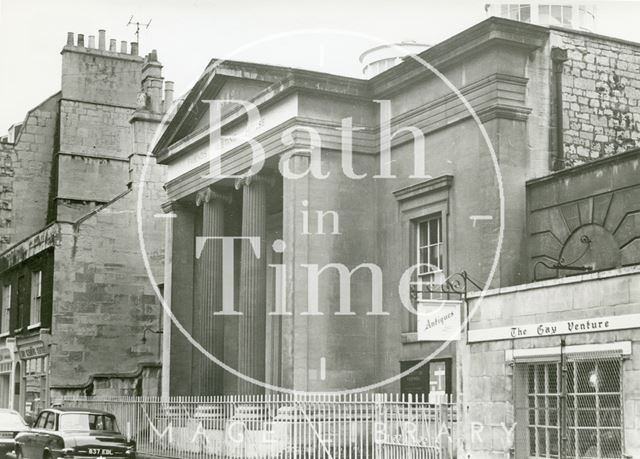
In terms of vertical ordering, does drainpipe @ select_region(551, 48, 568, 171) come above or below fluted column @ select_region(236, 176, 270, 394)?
above

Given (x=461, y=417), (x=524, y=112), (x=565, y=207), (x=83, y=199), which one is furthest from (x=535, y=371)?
(x=83, y=199)

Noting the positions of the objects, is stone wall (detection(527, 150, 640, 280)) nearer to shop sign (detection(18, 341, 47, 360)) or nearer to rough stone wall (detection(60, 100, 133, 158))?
shop sign (detection(18, 341, 47, 360))

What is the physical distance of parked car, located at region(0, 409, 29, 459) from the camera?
2311cm

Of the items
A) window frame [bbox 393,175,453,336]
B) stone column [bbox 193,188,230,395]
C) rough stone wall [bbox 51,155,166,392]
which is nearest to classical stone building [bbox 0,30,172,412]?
rough stone wall [bbox 51,155,166,392]

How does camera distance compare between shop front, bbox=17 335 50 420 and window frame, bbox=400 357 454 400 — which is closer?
window frame, bbox=400 357 454 400

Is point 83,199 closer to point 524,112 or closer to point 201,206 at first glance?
point 201,206

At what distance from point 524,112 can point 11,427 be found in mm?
14044

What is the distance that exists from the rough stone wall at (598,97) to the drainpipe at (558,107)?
123 millimetres

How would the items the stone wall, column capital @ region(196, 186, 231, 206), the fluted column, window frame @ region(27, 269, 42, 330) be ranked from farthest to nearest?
1. window frame @ region(27, 269, 42, 330)
2. column capital @ region(196, 186, 231, 206)
3. the fluted column
4. the stone wall

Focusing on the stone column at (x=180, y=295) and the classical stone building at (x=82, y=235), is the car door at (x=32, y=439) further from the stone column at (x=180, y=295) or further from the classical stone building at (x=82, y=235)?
the classical stone building at (x=82, y=235)

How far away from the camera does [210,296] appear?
28188 millimetres

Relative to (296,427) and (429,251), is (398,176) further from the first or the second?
(296,427)

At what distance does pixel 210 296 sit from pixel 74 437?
990 cm

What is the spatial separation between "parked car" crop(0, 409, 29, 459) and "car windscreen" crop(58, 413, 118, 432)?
3.78 meters
